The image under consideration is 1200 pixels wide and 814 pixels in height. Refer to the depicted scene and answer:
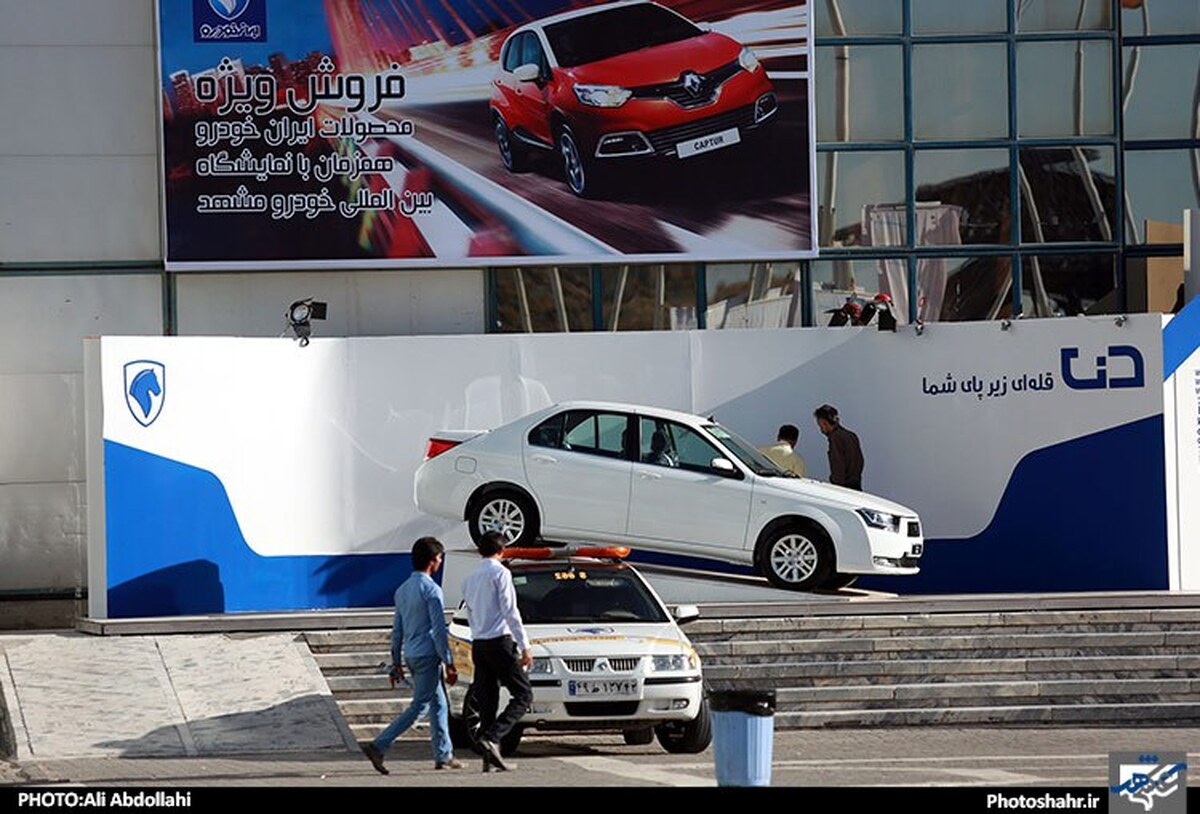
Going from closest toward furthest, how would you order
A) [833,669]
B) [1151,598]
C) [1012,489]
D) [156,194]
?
[833,669]
[1151,598]
[1012,489]
[156,194]

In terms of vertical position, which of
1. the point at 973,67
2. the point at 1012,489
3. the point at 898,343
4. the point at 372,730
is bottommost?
the point at 372,730

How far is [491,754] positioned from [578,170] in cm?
1123

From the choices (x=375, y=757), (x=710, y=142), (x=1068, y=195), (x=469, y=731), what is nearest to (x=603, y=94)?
(x=710, y=142)

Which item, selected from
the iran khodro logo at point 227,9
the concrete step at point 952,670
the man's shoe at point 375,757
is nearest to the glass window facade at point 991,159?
the iran khodro logo at point 227,9

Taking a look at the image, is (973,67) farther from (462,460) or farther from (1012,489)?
(462,460)

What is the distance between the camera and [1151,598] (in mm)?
21328

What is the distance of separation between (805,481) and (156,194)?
9.03 m

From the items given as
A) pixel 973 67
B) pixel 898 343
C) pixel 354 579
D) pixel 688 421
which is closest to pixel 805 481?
pixel 688 421

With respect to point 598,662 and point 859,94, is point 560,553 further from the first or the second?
point 859,94

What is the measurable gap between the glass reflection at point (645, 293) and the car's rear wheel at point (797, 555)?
5555mm

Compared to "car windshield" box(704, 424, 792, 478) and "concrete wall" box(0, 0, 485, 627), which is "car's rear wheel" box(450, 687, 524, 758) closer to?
"car windshield" box(704, 424, 792, 478)

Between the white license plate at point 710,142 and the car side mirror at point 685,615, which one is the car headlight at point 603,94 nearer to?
the white license plate at point 710,142

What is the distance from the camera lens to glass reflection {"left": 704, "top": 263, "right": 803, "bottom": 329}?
25.9 m

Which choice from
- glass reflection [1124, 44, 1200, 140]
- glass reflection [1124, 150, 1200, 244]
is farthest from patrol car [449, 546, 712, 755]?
glass reflection [1124, 44, 1200, 140]
